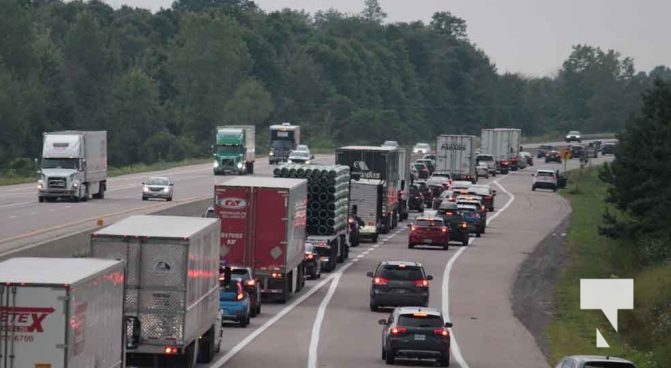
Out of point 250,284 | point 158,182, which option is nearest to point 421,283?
point 250,284

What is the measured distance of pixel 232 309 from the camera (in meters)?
40.5

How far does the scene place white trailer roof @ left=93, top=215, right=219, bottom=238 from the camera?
2902 centimetres

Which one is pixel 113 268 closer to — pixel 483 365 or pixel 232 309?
pixel 483 365

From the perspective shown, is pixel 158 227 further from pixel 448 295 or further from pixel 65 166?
pixel 65 166

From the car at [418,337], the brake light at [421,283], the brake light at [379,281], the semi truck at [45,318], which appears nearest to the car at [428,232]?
the brake light at [379,281]

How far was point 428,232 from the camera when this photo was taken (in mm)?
70750

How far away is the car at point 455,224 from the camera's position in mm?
74688

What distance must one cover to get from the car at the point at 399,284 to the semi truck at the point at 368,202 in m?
25.9

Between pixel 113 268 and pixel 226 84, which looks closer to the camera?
pixel 113 268

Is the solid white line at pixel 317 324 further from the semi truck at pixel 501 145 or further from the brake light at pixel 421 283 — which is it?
the semi truck at pixel 501 145

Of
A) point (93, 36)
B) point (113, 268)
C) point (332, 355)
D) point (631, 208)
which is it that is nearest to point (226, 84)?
point (93, 36)

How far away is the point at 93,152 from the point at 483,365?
5365cm

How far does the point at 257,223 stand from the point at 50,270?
2368 centimetres

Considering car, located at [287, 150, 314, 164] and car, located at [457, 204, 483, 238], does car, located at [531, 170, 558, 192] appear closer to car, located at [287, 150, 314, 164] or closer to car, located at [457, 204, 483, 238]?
car, located at [287, 150, 314, 164]
